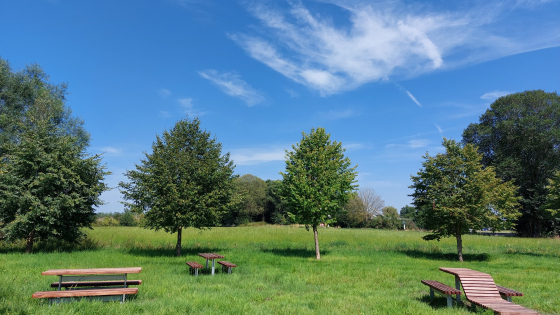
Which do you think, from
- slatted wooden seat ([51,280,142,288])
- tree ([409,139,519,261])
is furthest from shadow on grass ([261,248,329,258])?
slatted wooden seat ([51,280,142,288])

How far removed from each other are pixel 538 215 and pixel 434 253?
29.6m

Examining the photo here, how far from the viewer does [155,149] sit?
19.5 m

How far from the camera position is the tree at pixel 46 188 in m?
18.2

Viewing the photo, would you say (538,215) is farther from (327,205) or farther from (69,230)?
(69,230)

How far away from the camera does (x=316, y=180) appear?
19.5 m

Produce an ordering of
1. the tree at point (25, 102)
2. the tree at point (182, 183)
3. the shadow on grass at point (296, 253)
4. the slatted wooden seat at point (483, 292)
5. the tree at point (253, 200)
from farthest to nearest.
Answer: the tree at point (253, 200) < the tree at point (25, 102) < the shadow on grass at point (296, 253) < the tree at point (182, 183) < the slatted wooden seat at point (483, 292)

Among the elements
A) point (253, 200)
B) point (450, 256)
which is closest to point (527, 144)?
point (450, 256)

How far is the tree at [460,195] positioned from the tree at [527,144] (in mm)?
26689

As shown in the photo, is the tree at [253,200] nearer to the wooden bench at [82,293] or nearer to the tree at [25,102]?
the tree at [25,102]

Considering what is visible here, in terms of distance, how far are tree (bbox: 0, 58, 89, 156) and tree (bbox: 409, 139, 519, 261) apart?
28.6 metres

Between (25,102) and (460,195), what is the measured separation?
3978 cm

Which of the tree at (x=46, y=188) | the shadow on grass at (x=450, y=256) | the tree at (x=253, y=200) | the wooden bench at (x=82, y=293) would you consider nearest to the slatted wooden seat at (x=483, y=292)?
the wooden bench at (x=82, y=293)

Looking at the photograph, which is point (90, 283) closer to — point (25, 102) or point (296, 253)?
point (296, 253)

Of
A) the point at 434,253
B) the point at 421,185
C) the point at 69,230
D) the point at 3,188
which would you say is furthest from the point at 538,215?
the point at 3,188
